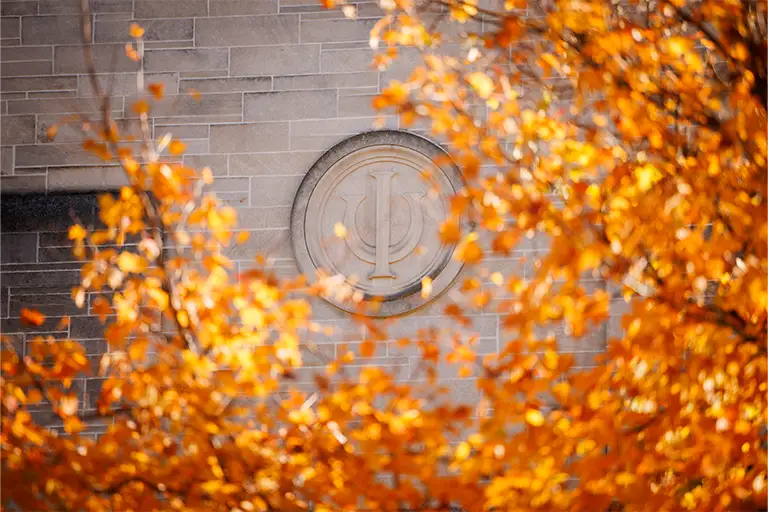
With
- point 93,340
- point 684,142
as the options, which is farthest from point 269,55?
point 684,142

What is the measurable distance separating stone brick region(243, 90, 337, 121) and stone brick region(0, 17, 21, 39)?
1301mm

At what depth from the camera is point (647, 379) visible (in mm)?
3363

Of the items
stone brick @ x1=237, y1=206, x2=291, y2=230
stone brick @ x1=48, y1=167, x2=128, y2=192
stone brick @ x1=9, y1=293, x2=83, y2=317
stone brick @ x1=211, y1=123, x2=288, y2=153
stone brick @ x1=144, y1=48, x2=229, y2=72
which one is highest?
stone brick @ x1=144, y1=48, x2=229, y2=72

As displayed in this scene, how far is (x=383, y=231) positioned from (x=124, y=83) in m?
1.57

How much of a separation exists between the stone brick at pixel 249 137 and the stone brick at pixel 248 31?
44cm

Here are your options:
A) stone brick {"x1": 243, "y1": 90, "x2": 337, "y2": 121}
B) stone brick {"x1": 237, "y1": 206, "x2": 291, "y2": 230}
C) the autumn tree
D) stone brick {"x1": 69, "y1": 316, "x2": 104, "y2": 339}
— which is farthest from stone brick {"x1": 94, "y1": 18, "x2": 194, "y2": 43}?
the autumn tree

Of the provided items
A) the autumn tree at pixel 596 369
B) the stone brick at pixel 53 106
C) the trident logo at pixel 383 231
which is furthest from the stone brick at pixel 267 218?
the autumn tree at pixel 596 369

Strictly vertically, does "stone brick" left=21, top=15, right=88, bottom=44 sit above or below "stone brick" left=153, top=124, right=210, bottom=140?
above

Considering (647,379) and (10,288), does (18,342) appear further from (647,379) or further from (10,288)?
(647,379)

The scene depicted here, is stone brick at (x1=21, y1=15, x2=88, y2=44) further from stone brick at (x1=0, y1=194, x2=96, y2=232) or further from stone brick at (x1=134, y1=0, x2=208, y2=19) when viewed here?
stone brick at (x1=0, y1=194, x2=96, y2=232)

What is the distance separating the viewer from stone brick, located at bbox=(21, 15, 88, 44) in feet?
19.0

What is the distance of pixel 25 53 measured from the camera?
5801 mm

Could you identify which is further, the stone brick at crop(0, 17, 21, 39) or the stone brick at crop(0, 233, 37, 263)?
the stone brick at crop(0, 17, 21, 39)

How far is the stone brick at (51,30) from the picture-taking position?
5801mm
